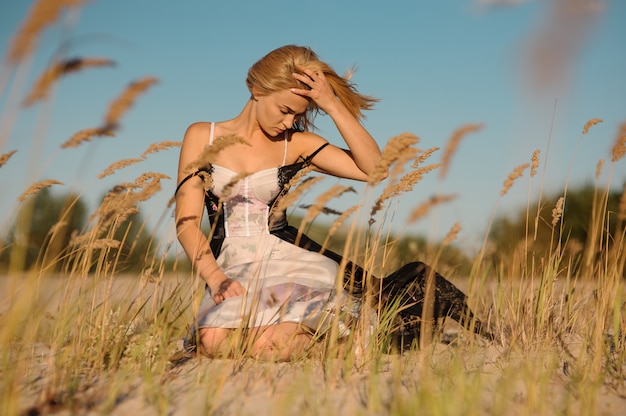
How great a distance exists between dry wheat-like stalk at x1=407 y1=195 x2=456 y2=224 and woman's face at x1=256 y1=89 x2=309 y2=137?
1.24 m

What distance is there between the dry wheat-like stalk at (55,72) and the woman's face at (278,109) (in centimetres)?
135

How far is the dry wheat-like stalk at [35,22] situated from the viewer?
1.48 meters

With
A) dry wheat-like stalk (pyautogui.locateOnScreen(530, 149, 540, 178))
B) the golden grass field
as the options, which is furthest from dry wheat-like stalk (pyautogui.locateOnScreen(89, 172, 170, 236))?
dry wheat-like stalk (pyautogui.locateOnScreen(530, 149, 540, 178))

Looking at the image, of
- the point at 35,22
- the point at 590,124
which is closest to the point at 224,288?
the point at 35,22

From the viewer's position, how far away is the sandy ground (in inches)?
67.9

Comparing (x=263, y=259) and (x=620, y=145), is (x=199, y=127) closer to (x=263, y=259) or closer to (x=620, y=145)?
(x=263, y=259)

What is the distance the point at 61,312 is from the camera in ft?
7.99

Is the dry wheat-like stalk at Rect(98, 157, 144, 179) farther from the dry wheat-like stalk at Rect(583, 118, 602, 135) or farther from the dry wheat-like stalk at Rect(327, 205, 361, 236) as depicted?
the dry wheat-like stalk at Rect(583, 118, 602, 135)

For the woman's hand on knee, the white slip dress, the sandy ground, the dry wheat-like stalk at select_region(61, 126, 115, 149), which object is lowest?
the sandy ground

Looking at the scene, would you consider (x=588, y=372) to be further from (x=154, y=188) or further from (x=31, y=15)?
(x=31, y=15)

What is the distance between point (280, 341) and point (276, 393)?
1.85 feet

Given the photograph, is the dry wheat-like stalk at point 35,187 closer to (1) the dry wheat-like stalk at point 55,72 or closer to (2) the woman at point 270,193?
(1) the dry wheat-like stalk at point 55,72

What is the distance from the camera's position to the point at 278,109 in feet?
9.68

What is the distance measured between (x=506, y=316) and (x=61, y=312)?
2.15 metres
